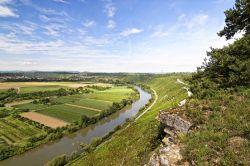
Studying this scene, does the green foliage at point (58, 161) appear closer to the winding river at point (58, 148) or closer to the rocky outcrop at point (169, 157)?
the winding river at point (58, 148)

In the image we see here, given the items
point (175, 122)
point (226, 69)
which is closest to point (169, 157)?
point (175, 122)

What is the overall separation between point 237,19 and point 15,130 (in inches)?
2472

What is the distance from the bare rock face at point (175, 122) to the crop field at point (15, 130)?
49237 millimetres

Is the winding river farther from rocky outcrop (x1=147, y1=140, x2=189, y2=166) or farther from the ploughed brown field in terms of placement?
rocky outcrop (x1=147, y1=140, x2=189, y2=166)

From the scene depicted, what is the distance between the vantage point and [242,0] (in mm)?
21438

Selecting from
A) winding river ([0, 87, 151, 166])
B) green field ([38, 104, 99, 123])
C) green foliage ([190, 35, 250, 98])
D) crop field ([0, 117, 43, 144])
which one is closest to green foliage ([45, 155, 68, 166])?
winding river ([0, 87, 151, 166])

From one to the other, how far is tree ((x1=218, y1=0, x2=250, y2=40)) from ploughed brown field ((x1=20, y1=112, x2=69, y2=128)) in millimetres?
57360

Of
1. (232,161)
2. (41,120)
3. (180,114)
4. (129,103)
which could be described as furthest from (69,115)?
(232,161)

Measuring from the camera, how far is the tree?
21353mm

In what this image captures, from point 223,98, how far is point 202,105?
173 cm

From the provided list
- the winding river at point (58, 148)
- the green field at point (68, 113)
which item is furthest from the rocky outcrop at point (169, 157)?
the green field at point (68, 113)

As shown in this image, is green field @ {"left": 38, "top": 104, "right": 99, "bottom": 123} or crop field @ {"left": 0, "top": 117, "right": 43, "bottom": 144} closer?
crop field @ {"left": 0, "top": 117, "right": 43, "bottom": 144}

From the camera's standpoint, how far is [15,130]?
63.1m

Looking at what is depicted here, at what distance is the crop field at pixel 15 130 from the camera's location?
56.3 m
